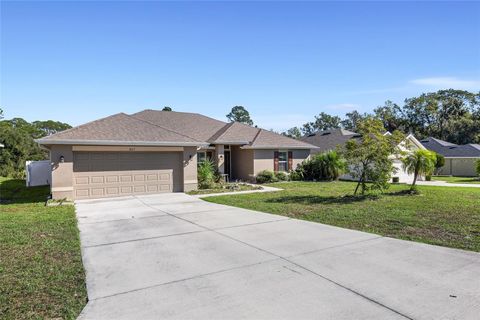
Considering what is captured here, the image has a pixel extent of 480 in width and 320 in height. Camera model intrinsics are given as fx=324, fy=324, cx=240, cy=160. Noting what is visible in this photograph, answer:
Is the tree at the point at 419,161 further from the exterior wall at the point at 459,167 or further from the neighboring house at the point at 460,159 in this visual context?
the exterior wall at the point at 459,167

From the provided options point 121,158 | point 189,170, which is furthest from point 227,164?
point 121,158

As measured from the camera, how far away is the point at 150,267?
5461 mm

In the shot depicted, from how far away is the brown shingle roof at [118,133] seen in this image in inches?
554

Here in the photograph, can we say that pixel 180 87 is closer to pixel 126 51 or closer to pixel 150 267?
pixel 126 51

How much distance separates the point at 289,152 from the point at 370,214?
44.6ft

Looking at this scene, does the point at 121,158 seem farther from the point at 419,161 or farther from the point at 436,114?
the point at 436,114

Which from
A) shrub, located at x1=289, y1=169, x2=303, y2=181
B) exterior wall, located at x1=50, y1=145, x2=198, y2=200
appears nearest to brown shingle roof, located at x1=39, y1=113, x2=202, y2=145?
exterior wall, located at x1=50, y1=145, x2=198, y2=200

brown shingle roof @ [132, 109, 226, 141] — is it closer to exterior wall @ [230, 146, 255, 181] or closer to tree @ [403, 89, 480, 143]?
exterior wall @ [230, 146, 255, 181]

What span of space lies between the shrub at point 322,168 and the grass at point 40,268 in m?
16.3

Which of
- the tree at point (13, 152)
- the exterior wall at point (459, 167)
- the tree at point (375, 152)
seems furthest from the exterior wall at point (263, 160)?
the exterior wall at point (459, 167)

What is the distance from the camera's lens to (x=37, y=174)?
20062 mm

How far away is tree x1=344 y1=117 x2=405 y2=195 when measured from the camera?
517 inches

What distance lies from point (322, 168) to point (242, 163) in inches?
220

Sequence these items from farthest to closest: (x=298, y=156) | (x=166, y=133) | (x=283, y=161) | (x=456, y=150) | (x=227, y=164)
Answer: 1. (x=456, y=150)
2. (x=298, y=156)
3. (x=227, y=164)
4. (x=283, y=161)
5. (x=166, y=133)
